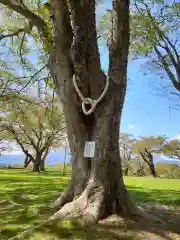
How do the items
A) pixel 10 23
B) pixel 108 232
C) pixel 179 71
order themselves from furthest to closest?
pixel 179 71 < pixel 10 23 < pixel 108 232

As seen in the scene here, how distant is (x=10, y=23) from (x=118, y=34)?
4.24 meters

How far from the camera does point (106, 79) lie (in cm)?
431

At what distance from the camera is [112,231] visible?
135 inches

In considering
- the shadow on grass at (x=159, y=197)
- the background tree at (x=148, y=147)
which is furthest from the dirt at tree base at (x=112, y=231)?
the background tree at (x=148, y=147)

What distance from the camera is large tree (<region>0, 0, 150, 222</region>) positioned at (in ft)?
13.2

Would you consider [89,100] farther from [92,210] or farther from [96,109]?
[92,210]

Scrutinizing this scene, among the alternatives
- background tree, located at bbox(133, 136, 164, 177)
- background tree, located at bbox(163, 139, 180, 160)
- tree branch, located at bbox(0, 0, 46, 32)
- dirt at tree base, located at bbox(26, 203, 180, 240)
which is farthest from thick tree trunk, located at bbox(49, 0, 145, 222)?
background tree, located at bbox(163, 139, 180, 160)

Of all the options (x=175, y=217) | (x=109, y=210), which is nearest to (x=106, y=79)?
(x=109, y=210)

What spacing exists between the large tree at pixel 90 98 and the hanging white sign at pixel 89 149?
0.22 feet

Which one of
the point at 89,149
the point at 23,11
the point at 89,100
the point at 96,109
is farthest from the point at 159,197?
the point at 23,11

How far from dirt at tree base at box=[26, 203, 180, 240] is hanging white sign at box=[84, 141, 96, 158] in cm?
90

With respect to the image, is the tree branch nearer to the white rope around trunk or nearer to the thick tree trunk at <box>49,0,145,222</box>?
the thick tree trunk at <box>49,0,145,222</box>

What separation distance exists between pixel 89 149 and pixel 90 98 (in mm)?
746

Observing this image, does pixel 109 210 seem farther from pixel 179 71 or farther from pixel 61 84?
pixel 179 71
